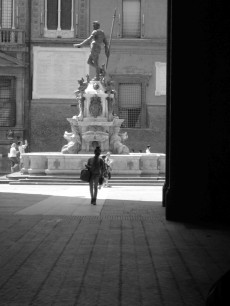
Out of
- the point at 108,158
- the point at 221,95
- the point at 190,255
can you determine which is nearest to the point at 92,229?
the point at 190,255

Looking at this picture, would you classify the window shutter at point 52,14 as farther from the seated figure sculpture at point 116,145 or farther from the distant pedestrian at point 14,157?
the seated figure sculpture at point 116,145

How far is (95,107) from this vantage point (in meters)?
25.8

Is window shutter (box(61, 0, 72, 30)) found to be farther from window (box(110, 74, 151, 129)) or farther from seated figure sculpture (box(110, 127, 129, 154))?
seated figure sculpture (box(110, 127, 129, 154))

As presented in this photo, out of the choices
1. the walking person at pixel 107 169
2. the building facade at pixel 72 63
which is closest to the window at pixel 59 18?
the building facade at pixel 72 63

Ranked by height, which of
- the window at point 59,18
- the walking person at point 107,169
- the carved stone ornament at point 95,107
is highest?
the window at point 59,18

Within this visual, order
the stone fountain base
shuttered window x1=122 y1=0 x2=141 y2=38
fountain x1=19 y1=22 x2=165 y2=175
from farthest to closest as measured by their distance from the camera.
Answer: shuttered window x1=122 y1=0 x2=141 y2=38
fountain x1=19 y1=22 x2=165 y2=175
the stone fountain base

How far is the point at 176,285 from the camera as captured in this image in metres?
5.38

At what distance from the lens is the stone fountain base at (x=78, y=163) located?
23906mm

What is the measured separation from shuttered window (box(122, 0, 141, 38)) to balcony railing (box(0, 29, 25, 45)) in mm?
6684

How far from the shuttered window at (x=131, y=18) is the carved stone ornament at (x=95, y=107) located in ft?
49.1

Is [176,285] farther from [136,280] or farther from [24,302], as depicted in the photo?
[24,302]

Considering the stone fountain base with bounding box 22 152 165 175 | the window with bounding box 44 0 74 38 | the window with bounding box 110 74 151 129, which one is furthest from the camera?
the window with bounding box 44 0 74 38

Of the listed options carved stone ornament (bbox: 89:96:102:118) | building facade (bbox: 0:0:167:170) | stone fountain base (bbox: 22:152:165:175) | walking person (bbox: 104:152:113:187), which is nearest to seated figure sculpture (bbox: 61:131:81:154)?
carved stone ornament (bbox: 89:96:102:118)

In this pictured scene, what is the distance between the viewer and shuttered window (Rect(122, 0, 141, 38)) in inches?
1561
